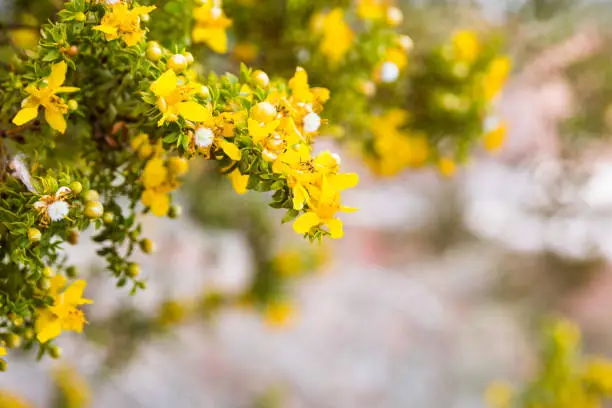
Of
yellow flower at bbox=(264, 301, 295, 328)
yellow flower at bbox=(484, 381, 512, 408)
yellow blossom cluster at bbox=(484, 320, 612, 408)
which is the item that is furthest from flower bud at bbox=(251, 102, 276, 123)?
yellow flower at bbox=(484, 381, 512, 408)

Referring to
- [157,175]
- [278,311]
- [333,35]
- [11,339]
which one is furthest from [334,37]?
[278,311]

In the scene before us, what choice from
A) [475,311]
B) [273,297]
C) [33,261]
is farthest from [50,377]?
[475,311]

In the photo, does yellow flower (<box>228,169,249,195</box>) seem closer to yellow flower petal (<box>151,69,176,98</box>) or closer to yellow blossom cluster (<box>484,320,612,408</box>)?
yellow flower petal (<box>151,69,176,98</box>)

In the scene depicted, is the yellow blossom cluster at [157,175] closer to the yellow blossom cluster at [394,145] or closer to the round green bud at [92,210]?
the round green bud at [92,210]

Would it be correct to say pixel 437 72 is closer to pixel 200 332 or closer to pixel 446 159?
pixel 446 159

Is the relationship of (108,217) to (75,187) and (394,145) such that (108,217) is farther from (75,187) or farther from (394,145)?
(394,145)

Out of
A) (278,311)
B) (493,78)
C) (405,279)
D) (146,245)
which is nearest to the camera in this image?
(146,245)

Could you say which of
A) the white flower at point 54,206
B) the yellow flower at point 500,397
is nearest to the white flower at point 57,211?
the white flower at point 54,206
